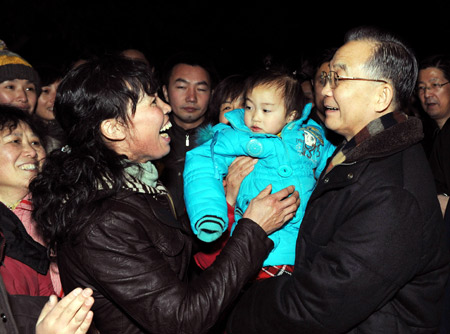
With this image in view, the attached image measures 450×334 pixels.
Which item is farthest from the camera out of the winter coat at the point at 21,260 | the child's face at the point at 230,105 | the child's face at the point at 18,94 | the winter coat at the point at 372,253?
the child's face at the point at 18,94

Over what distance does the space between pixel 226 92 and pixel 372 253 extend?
242 cm

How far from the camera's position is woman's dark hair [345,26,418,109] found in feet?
6.81

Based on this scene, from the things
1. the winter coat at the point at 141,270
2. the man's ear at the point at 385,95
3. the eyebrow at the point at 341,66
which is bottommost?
the winter coat at the point at 141,270

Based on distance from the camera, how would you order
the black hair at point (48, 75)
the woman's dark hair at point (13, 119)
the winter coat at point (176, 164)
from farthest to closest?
the black hair at point (48, 75) < the winter coat at point (176, 164) < the woman's dark hair at point (13, 119)

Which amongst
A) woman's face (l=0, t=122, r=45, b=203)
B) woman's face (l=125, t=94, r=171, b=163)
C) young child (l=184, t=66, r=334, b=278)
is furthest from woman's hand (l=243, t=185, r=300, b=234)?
woman's face (l=0, t=122, r=45, b=203)

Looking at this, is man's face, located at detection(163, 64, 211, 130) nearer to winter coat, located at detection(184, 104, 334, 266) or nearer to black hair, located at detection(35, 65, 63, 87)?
black hair, located at detection(35, 65, 63, 87)

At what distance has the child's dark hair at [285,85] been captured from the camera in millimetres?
2908

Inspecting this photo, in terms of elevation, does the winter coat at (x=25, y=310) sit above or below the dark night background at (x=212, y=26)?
below

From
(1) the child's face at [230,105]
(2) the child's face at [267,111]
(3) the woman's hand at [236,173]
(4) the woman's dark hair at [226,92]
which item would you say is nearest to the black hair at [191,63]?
(4) the woman's dark hair at [226,92]

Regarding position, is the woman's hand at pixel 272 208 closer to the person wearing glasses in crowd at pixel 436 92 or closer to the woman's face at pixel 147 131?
the woman's face at pixel 147 131

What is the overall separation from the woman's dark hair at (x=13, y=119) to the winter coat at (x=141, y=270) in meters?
1.37

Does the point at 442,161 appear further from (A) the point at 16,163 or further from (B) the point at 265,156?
(A) the point at 16,163

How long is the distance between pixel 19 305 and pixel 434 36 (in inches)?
466

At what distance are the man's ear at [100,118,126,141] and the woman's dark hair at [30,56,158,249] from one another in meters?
0.02
